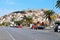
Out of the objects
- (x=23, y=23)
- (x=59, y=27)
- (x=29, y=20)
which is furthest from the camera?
(x=23, y=23)

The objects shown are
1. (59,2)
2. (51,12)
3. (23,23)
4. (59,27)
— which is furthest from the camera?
(23,23)

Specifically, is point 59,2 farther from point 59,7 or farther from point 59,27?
point 59,27

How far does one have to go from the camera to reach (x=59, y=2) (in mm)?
74688

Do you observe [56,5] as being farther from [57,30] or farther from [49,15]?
[49,15]

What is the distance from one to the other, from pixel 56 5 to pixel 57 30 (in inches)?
818

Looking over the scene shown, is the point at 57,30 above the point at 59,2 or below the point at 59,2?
below

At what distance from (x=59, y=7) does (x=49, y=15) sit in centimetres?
4959

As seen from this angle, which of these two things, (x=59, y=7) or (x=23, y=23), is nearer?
(x=59, y=7)

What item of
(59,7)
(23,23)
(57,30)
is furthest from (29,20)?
(57,30)

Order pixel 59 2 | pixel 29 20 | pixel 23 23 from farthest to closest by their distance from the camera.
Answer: pixel 23 23, pixel 29 20, pixel 59 2

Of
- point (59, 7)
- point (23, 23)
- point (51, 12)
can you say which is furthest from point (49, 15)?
point (23, 23)

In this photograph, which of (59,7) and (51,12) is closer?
(59,7)

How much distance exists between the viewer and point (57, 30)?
56.3 metres

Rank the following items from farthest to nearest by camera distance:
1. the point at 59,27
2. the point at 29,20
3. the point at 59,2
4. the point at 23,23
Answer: the point at 23,23 < the point at 29,20 < the point at 59,2 < the point at 59,27
